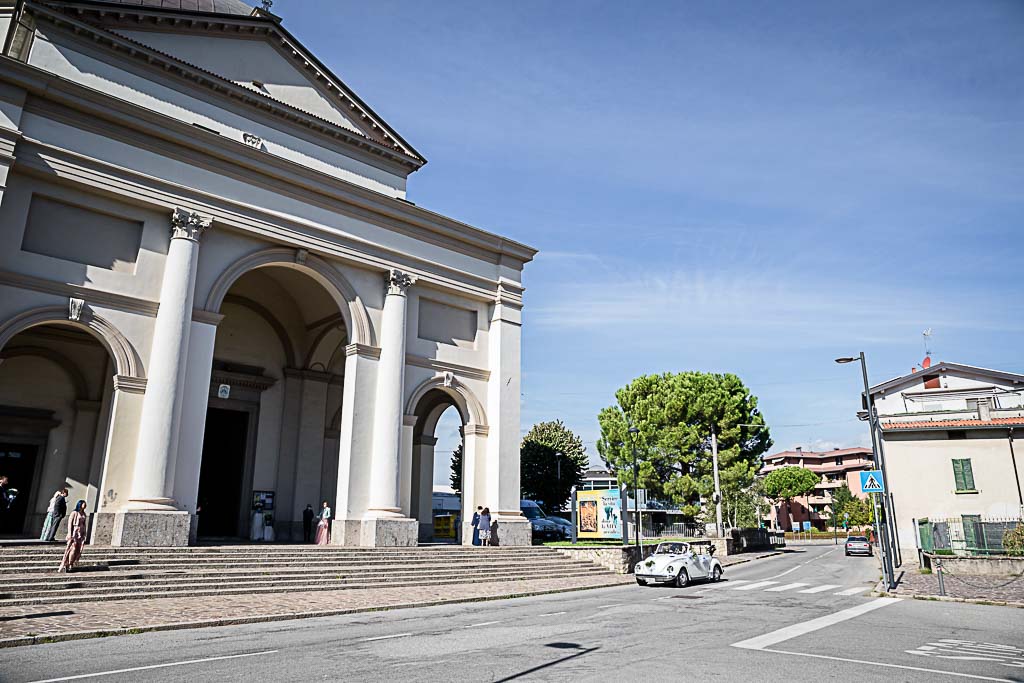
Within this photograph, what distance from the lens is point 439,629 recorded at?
10055 millimetres

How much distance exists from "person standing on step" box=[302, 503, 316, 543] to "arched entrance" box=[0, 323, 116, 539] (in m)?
6.08

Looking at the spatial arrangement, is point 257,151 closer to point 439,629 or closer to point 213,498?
point 213,498

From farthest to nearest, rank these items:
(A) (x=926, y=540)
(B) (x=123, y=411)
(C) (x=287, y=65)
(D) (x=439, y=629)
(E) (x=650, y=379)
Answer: (E) (x=650, y=379), (A) (x=926, y=540), (C) (x=287, y=65), (B) (x=123, y=411), (D) (x=439, y=629)

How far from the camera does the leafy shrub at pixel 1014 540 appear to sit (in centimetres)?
2252

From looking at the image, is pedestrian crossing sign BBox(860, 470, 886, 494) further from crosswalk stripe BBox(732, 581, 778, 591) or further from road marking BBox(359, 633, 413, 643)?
road marking BBox(359, 633, 413, 643)

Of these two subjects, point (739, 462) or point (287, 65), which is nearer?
point (287, 65)

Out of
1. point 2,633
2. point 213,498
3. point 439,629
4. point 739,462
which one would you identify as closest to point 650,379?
point 739,462

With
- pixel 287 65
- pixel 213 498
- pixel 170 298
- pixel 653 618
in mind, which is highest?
pixel 287 65

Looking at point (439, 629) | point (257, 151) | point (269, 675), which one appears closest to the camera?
point (269, 675)

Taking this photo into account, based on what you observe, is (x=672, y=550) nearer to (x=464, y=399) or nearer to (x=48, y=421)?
(x=464, y=399)

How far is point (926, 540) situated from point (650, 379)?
18991mm

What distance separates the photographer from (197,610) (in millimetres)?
11391

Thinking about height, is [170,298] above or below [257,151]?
below

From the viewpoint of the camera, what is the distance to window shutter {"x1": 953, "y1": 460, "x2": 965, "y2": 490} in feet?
100
